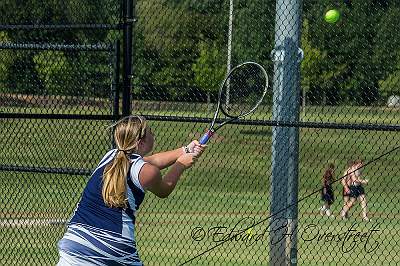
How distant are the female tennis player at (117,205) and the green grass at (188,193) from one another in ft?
9.85

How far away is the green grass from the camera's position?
960 cm

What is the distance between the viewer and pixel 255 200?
60.6ft

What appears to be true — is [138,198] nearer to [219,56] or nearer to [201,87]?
[201,87]

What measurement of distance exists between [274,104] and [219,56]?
5.47 m

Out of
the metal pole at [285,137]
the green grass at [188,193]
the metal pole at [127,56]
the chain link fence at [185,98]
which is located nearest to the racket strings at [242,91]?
the chain link fence at [185,98]

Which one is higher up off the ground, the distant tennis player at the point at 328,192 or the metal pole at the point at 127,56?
the metal pole at the point at 127,56

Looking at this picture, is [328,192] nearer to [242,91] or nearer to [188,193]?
[188,193]

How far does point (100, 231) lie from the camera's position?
5.41 meters

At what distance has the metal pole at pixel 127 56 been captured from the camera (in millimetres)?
8031

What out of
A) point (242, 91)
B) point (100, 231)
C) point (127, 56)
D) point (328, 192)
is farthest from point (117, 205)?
point (328, 192)

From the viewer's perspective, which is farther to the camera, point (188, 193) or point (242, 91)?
point (188, 193)

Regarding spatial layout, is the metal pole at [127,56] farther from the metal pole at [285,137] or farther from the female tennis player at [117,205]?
the female tennis player at [117,205]

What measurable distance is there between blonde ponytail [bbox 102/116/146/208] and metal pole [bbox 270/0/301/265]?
2967mm

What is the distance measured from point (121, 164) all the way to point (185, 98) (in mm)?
6671
